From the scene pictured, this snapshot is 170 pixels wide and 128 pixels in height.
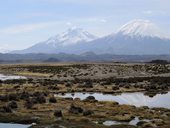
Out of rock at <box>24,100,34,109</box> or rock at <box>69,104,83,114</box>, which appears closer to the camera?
rock at <box>69,104,83,114</box>

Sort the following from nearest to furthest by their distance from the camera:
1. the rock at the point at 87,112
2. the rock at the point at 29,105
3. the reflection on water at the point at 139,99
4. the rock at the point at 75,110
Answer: the rock at the point at 87,112
the rock at the point at 75,110
the rock at the point at 29,105
the reflection on water at the point at 139,99

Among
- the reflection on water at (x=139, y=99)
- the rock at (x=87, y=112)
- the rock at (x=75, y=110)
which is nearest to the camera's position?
the rock at (x=87, y=112)

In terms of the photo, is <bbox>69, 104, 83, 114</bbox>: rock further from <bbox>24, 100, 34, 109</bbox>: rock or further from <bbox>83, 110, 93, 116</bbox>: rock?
<bbox>24, 100, 34, 109</bbox>: rock

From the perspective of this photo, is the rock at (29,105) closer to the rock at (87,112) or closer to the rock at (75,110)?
the rock at (75,110)

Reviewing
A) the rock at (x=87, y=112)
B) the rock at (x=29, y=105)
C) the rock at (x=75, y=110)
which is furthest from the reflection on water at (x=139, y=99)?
the rock at (x=87, y=112)

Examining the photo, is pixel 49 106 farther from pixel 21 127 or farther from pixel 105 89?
pixel 105 89

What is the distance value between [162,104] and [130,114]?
1257cm

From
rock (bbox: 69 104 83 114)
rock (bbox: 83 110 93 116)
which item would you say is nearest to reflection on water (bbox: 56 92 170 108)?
rock (bbox: 69 104 83 114)

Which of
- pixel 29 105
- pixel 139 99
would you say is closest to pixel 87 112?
pixel 29 105

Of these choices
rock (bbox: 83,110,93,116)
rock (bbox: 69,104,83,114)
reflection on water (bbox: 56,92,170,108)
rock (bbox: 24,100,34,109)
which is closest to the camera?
rock (bbox: 83,110,93,116)

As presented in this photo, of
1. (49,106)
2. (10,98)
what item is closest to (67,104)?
(49,106)

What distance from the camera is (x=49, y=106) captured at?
191 ft

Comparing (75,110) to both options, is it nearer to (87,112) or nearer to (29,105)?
(87,112)

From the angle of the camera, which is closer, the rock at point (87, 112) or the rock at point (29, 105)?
the rock at point (87, 112)
